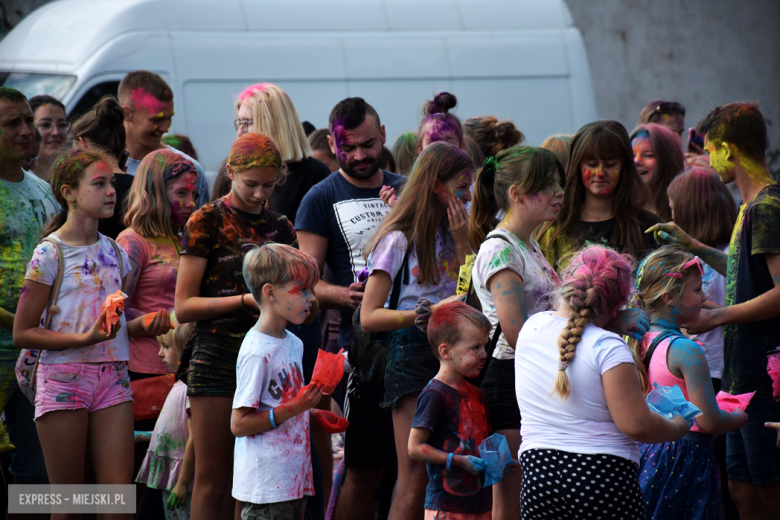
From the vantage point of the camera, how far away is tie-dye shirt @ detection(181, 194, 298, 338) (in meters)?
3.64

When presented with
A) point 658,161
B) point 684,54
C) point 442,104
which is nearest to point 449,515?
point 442,104

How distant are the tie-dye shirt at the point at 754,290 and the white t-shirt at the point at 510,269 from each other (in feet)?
3.70

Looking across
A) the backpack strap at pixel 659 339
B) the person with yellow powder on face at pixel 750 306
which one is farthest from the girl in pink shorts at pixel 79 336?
the person with yellow powder on face at pixel 750 306

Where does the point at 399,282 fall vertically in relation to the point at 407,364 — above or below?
above

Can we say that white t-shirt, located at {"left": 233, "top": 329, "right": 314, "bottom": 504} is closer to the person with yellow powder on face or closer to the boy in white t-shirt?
the boy in white t-shirt

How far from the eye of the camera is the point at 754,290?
386 centimetres

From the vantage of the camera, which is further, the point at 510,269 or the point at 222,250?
the point at 222,250

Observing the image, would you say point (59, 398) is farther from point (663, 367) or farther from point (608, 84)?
point (608, 84)

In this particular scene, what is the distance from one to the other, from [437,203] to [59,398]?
1825mm

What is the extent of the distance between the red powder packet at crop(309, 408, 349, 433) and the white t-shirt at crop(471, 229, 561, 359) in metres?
0.68

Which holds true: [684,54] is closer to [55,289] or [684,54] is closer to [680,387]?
[680,387]

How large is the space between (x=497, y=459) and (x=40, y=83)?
6049mm

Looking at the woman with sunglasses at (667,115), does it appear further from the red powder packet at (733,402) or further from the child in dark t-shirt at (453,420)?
the child in dark t-shirt at (453,420)

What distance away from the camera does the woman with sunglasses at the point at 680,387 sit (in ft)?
10.1
